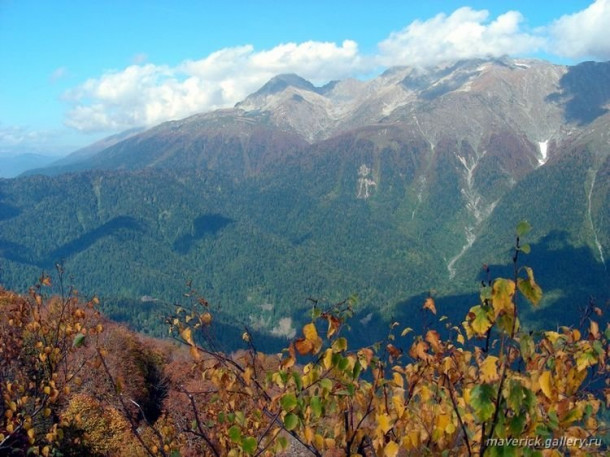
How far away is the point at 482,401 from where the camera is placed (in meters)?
3.85

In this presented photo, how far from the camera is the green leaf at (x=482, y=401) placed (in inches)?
150

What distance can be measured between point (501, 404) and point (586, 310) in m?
2.43

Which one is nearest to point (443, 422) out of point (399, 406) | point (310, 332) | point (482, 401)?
point (399, 406)

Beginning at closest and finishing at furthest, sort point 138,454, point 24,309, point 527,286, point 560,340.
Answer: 1. point 527,286
2. point 560,340
3. point 24,309
4. point 138,454

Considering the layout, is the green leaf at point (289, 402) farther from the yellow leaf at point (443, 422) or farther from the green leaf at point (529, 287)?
the green leaf at point (529, 287)

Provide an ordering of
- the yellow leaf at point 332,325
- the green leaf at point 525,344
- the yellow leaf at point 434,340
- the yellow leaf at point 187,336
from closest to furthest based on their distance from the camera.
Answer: the green leaf at point 525,344 → the yellow leaf at point 332,325 → the yellow leaf at point 434,340 → the yellow leaf at point 187,336

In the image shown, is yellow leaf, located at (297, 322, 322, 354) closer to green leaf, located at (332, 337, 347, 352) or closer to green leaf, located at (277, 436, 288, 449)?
green leaf, located at (332, 337, 347, 352)

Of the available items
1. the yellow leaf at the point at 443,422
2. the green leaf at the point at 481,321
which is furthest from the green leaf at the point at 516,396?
the yellow leaf at the point at 443,422

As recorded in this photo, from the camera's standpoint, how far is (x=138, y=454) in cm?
1916

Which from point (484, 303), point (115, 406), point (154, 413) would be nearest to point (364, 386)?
point (484, 303)

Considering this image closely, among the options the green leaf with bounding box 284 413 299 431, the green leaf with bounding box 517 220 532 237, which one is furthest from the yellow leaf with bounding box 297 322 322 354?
the green leaf with bounding box 517 220 532 237

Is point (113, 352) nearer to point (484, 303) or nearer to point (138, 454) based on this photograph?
point (138, 454)

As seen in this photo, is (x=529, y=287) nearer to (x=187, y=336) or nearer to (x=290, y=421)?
(x=290, y=421)

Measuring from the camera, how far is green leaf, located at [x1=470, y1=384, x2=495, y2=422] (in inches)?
150
